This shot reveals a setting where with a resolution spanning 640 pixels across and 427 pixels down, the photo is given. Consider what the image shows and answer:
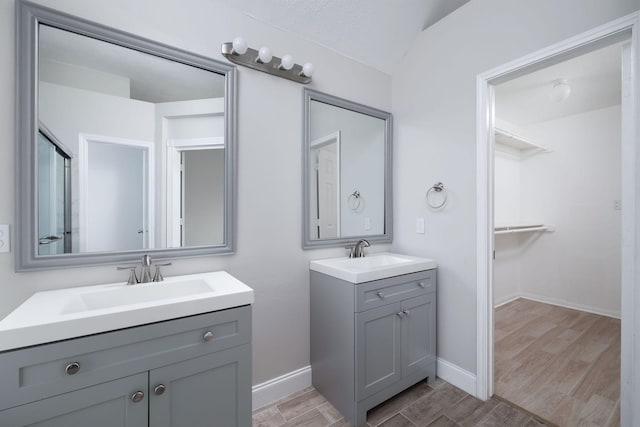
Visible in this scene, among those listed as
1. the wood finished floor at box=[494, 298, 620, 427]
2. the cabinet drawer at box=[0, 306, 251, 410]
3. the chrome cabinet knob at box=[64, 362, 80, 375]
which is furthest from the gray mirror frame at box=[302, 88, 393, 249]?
the wood finished floor at box=[494, 298, 620, 427]

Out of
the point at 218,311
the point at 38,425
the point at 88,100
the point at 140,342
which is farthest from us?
the point at 88,100

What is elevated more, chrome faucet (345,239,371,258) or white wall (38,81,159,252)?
white wall (38,81,159,252)

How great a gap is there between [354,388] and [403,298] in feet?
1.98

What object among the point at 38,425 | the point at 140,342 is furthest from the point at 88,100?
the point at 38,425

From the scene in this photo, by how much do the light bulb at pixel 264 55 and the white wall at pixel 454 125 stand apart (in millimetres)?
1212

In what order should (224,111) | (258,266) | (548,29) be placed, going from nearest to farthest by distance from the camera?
(548,29), (224,111), (258,266)

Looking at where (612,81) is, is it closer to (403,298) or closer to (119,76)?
(403,298)

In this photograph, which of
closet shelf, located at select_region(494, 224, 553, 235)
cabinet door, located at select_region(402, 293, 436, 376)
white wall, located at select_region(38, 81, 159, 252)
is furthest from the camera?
closet shelf, located at select_region(494, 224, 553, 235)

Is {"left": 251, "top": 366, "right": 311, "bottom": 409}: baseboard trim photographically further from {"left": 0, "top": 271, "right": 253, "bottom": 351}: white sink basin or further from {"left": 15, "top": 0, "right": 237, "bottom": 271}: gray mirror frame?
{"left": 15, "top": 0, "right": 237, "bottom": 271}: gray mirror frame

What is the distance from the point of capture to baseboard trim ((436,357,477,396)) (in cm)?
181

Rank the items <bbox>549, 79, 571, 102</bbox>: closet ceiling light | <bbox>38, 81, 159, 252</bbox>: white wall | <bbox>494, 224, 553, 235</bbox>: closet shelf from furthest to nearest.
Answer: <bbox>494, 224, 553, 235</bbox>: closet shelf, <bbox>549, 79, 571, 102</bbox>: closet ceiling light, <bbox>38, 81, 159, 252</bbox>: white wall

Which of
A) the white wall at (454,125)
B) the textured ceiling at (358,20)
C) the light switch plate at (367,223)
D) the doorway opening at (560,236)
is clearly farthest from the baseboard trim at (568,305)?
the textured ceiling at (358,20)

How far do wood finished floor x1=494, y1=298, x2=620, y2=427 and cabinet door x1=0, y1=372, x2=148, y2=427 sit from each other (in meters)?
2.10

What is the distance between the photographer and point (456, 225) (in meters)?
1.93
